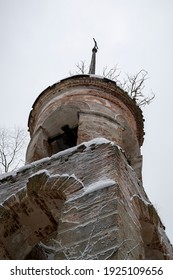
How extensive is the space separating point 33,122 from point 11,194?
3.74m

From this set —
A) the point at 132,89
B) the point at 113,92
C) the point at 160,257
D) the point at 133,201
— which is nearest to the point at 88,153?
the point at 133,201

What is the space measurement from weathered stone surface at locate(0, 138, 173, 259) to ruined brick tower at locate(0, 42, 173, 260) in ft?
0.04

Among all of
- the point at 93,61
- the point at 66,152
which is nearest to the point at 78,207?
the point at 66,152

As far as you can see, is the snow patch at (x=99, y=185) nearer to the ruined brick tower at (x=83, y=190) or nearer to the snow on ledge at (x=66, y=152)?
the ruined brick tower at (x=83, y=190)

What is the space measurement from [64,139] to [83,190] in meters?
3.85

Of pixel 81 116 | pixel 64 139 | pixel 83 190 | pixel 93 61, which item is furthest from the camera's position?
pixel 93 61

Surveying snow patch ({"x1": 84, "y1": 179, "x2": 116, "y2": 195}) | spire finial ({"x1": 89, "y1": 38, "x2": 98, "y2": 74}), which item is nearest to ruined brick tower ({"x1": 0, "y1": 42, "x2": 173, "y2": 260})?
snow patch ({"x1": 84, "y1": 179, "x2": 116, "y2": 195})

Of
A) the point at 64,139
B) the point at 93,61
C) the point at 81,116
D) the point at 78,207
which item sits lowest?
the point at 78,207

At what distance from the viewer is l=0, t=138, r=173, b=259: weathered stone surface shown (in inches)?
229

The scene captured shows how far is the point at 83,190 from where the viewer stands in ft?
21.3

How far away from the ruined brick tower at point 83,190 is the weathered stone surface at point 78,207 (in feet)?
0.04

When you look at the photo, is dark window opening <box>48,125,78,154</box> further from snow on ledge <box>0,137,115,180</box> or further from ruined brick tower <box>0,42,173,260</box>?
snow on ledge <box>0,137,115,180</box>

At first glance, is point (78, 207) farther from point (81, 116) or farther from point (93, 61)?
point (93, 61)

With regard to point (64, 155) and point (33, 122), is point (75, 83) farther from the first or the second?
point (64, 155)
